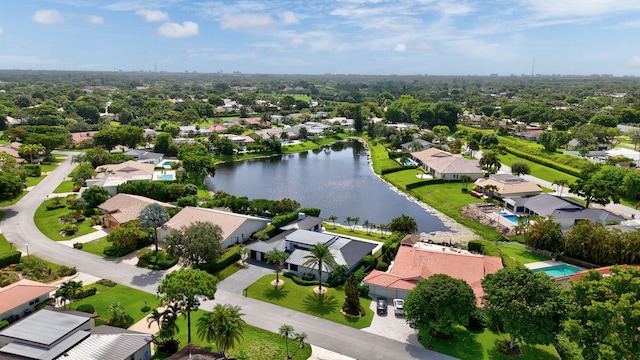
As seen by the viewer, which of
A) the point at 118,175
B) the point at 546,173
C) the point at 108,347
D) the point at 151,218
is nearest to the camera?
the point at 108,347

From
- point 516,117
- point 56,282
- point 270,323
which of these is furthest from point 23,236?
point 516,117

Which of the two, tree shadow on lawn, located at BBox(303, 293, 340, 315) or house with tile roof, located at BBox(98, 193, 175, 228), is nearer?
tree shadow on lawn, located at BBox(303, 293, 340, 315)

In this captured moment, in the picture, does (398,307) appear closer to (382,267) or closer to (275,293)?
(382,267)

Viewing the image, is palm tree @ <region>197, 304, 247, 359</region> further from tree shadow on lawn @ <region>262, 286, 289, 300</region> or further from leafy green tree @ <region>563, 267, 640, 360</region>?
leafy green tree @ <region>563, 267, 640, 360</region>

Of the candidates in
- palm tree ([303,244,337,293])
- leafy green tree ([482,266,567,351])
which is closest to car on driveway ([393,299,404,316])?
palm tree ([303,244,337,293])

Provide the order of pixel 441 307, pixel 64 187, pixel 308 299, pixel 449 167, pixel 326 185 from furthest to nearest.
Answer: pixel 326 185
pixel 449 167
pixel 64 187
pixel 308 299
pixel 441 307

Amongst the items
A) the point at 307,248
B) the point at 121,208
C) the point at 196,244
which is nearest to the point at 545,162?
the point at 307,248

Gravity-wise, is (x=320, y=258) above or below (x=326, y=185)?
above
